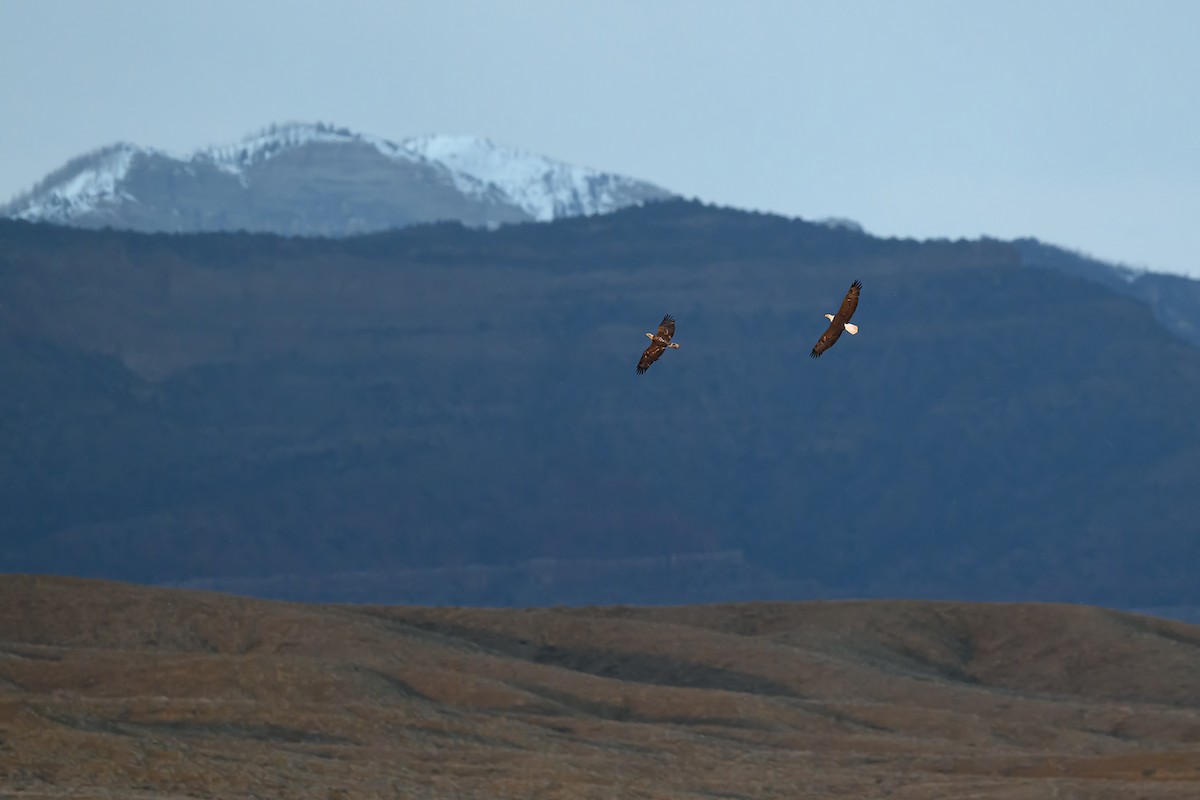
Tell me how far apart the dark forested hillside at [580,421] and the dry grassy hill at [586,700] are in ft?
248

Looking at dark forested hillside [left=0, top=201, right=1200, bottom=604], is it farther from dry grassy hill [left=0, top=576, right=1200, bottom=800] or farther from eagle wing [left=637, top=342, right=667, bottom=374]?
eagle wing [left=637, top=342, right=667, bottom=374]

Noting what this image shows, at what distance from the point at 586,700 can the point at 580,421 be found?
105 m

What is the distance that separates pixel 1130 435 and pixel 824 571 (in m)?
23.9

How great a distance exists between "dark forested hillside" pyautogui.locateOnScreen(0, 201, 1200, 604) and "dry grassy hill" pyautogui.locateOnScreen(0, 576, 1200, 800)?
75.5 m

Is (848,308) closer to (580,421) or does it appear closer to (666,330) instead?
(666,330)

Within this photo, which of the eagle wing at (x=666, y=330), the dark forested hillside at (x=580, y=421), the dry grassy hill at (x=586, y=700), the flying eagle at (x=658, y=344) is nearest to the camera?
the flying eagle at (x=658, y=344)

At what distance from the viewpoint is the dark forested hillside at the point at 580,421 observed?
131 m

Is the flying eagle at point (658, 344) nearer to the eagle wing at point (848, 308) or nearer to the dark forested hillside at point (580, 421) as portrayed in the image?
the eagle wing at point (848, 308)

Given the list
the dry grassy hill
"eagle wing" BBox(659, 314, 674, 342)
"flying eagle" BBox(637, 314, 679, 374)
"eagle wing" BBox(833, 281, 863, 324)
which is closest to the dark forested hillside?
the dry grassy hill

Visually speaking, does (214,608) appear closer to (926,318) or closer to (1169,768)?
(1169,768)

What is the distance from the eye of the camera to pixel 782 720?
38594mm

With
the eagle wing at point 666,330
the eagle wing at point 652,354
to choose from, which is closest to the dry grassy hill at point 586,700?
the eagle wing at point 652,354

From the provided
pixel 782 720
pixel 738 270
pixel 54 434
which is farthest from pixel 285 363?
pixel 782 720

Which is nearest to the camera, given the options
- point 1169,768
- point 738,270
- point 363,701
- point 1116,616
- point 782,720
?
point 1169,768
